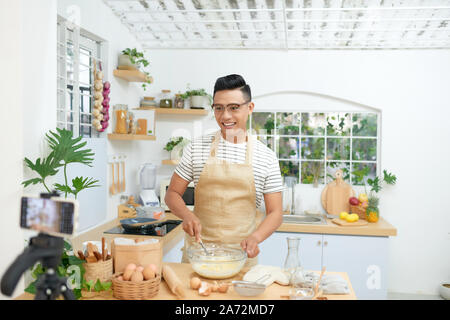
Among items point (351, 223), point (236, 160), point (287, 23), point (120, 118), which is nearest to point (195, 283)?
point (236, 160)

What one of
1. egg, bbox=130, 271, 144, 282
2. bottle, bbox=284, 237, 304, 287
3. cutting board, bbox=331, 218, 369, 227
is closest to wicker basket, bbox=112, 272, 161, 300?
egg, bbox=130, 271, 144, 282

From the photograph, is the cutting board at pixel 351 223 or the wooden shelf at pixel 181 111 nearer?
the cutting board at pixel 351 223

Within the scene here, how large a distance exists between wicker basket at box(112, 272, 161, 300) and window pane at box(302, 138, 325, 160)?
122 inches

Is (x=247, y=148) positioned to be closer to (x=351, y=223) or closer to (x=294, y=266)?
(x=294, y=266)

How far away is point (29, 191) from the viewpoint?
1.99 m

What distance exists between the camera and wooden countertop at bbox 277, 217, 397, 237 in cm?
353

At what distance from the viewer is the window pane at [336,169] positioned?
4309mm

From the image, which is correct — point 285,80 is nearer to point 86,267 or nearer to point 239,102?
point 239,102

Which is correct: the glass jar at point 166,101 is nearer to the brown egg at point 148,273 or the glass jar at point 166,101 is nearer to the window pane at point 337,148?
the window pane at point 337,148

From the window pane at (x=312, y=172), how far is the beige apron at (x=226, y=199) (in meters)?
2.28

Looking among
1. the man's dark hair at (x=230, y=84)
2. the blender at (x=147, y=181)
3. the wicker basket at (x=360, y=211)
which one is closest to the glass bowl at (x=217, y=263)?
the man's dark hair at (x=230, y=84)

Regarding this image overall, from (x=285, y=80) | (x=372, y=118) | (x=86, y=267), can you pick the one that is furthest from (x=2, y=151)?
(x=372, y=118)

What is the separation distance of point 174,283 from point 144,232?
1.52m

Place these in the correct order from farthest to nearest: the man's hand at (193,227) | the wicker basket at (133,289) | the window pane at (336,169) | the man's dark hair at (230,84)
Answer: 1. the window pane at (336,169)
2. the man's dark hair at (230,84)
3. the man's hand at (193,227)
4. the wicker basket at (133,289)
